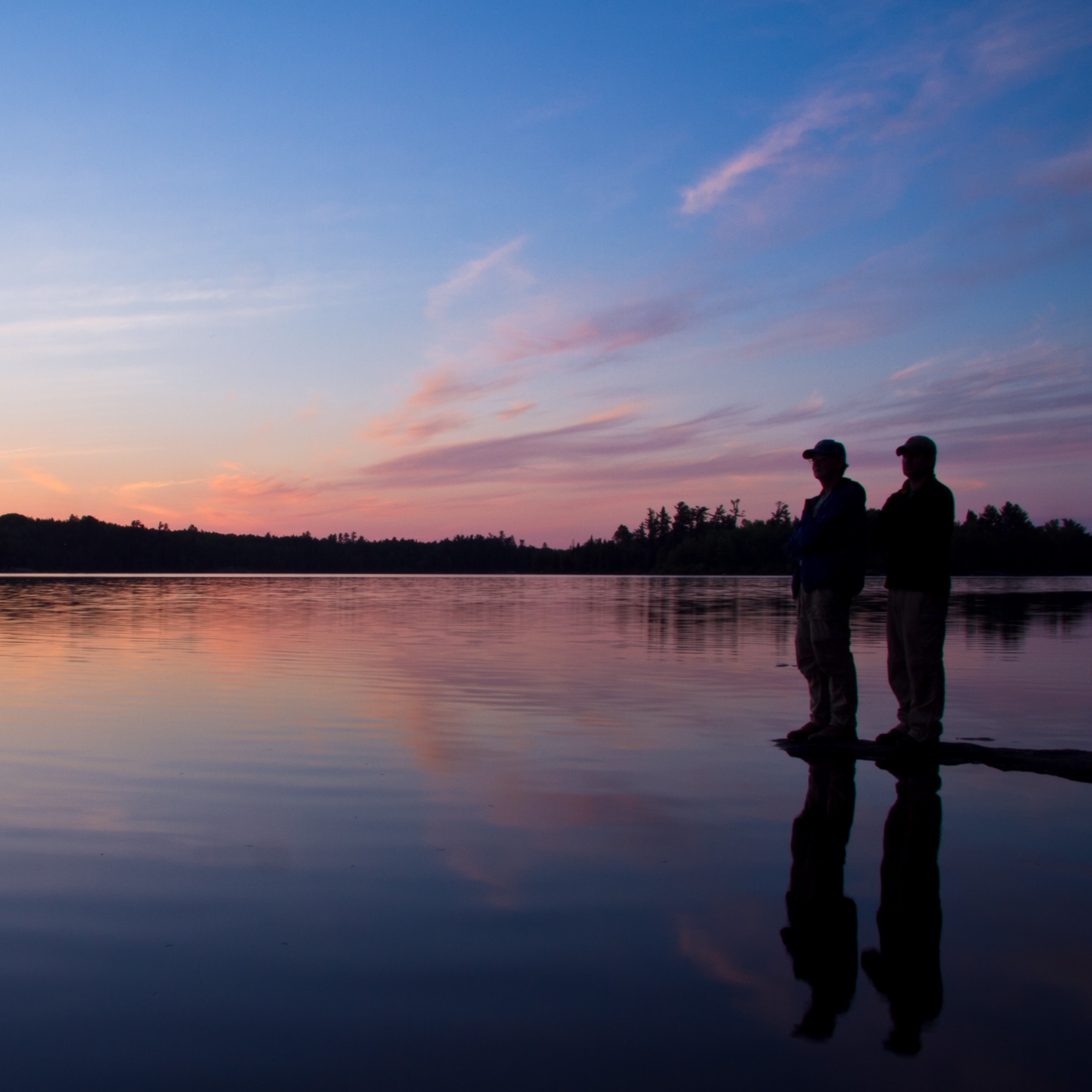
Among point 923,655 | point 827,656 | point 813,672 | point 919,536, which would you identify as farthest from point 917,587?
point 813,672

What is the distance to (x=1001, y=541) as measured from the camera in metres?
189

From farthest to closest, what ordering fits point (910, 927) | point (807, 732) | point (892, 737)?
1. point (807, 732)
2. point (892, 737)
3. point (910, 927)

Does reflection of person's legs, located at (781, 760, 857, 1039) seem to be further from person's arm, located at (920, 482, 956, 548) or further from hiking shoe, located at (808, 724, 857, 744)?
person's arm, located at (920, 482, 956, 548)

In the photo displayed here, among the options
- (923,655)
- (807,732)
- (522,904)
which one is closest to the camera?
(522,904)

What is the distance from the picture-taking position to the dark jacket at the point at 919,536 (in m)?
7.02

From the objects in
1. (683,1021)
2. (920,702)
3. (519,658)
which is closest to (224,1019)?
(683,1021)

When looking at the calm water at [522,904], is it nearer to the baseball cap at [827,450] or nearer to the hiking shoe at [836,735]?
the hiking shoe at [836,735]

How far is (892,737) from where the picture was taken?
7.44 meters

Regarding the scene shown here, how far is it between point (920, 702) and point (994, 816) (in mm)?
1651

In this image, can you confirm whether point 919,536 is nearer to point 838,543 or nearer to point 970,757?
point 838,543

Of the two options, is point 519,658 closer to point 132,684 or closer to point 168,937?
point 132,684

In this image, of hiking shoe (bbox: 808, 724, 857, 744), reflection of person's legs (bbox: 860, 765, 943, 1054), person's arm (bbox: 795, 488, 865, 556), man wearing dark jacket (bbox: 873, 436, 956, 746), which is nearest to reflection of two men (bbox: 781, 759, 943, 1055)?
reflection of person's legs (bbox: 860, 765, 943, 1054)

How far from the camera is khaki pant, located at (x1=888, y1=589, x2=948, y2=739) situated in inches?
275

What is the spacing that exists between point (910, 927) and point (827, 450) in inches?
191
